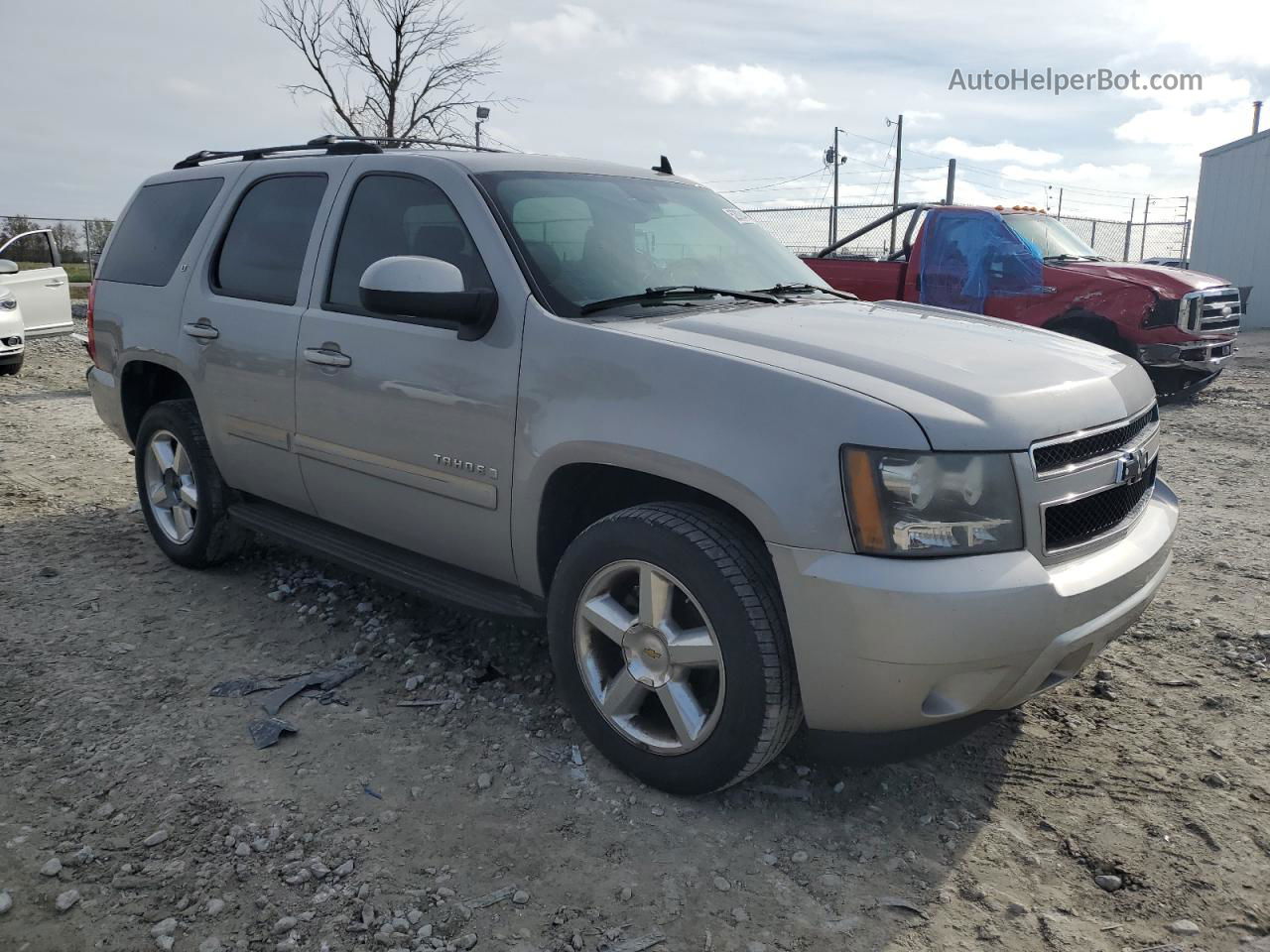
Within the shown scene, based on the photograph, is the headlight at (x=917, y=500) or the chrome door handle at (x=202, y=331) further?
the chrome door handle at (x=202, y=331)

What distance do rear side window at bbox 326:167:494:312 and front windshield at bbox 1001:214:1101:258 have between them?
24.2 feet

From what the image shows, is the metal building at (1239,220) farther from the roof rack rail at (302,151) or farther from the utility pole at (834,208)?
the roof rack rail at (302,151)

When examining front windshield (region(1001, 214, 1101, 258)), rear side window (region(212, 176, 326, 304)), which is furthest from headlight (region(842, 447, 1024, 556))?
front windshield (region(1001, 214, 1101, 258))

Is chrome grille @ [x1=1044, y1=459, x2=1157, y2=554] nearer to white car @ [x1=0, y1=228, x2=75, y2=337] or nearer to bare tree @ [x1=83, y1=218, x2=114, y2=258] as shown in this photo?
white car @ [x1=0, y1=228, x2=75, y2=337]

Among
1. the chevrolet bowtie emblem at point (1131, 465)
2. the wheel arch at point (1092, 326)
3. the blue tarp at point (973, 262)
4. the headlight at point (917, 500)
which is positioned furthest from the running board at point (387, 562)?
the wheel arch at point (1092, 326)

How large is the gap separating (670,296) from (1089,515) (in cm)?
146

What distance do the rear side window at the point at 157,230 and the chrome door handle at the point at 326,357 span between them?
4.37ft

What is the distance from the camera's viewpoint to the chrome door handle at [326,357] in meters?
3.59

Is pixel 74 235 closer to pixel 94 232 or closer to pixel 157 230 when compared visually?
pixel 94 232

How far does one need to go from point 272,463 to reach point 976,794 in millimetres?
2916

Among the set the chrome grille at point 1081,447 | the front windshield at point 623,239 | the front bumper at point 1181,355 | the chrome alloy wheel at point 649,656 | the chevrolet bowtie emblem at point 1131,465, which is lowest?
the chrome alloy wheel at point 649,656

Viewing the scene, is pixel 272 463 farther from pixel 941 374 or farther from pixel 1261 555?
pixel 1261 555

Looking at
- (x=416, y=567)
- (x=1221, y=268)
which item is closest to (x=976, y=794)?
(x=416, y=567)

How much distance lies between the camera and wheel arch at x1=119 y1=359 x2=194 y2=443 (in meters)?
4.84
